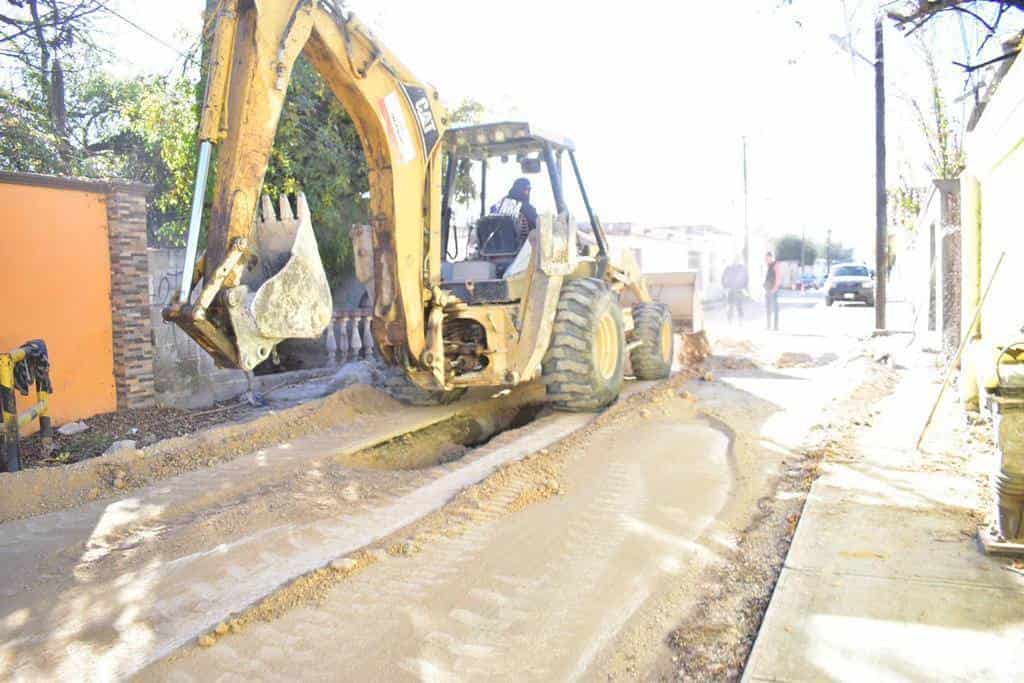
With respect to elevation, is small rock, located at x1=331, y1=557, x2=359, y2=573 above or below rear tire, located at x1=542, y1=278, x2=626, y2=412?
below

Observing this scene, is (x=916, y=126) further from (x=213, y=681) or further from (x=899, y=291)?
(x=213, y=681)

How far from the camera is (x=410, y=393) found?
26.8 feet

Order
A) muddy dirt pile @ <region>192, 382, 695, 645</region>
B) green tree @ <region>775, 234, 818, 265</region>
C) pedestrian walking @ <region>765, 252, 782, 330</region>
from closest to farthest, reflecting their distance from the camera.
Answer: muddy dirt pile @ <region>192, 382, 695, 645</region> → pedestrian walking @ <region>765, 252, 782, 330</region> → green tree @ <region>775, 234, 818, 265</region>

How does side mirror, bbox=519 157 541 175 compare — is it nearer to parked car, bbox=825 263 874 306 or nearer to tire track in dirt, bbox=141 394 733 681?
tire track in dirt, bbox=141 394 733 681

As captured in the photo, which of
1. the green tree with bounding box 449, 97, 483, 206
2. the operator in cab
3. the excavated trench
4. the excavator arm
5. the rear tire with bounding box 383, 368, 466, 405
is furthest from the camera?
the green tree with bounding box 449, 97, 483, 206

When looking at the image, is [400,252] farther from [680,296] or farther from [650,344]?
[680,296]

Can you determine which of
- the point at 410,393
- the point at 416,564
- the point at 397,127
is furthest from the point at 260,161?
the point at 410,393

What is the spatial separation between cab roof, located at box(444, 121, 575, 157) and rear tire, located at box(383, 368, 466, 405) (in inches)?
95.0

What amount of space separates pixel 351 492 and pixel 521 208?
3968 millimetres

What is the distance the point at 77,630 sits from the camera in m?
3.42

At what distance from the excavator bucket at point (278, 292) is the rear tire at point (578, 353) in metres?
2.92

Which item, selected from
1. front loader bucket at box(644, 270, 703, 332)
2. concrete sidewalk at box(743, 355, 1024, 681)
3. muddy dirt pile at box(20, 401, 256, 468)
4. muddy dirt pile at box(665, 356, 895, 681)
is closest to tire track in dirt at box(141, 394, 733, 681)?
muddy dirt pile at box(665, 356, 895, 681)

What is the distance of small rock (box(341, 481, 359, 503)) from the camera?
5188 millimetres

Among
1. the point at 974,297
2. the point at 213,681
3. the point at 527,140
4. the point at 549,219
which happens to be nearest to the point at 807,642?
the point at 213,681
